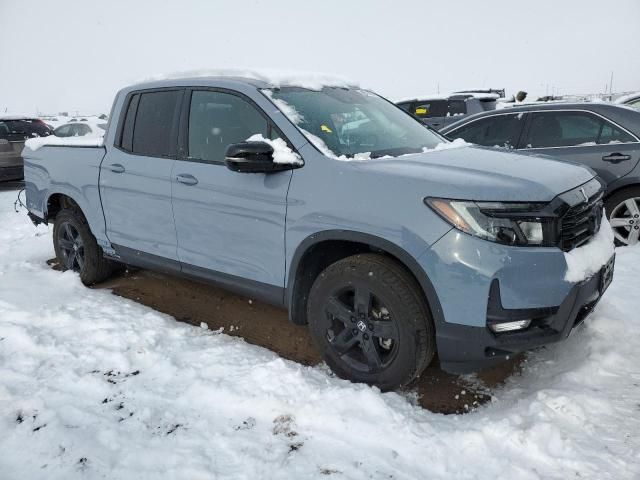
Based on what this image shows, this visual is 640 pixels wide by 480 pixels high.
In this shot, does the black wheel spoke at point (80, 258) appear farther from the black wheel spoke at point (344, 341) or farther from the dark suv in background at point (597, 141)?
the dark suv in background at point (597, 141)

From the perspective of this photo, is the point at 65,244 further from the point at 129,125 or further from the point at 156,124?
the point at 156,124

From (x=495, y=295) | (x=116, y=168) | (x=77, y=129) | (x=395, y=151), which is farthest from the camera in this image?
(x=77, y=129)

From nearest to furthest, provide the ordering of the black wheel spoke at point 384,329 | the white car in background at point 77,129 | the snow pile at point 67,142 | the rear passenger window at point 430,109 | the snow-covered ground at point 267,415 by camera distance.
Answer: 1. the snow-covered ground at point 267,415
2. the black wheel spoke at point 384,329
3. the snow pile at point 67,142
4. the rear passenger window at point 430,109
5. the white car in background at point 77,129

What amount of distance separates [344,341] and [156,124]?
2.24 m

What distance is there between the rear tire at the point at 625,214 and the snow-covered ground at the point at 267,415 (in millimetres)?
1846

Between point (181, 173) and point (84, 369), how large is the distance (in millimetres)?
1408

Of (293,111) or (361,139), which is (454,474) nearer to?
(361,139)

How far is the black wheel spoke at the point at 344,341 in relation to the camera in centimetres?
286

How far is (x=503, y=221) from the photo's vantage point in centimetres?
237

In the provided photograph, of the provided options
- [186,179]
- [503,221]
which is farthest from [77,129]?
[503,221]

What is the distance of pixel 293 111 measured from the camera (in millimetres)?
3154

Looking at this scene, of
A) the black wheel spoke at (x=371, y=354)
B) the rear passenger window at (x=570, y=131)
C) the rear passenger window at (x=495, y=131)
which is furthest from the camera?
the rear passenger window at (x=495, y=131)

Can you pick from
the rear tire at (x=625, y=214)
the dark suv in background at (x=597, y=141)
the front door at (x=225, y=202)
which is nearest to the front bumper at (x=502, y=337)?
the front door at (x=225, y=202)

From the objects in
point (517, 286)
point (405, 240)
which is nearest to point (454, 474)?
point (517, 286)
